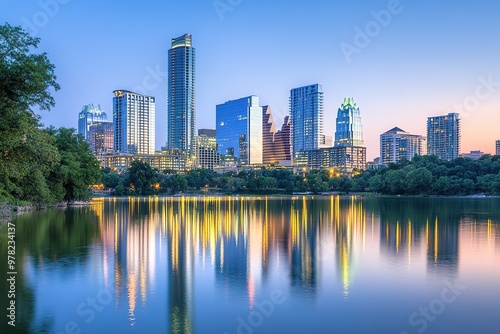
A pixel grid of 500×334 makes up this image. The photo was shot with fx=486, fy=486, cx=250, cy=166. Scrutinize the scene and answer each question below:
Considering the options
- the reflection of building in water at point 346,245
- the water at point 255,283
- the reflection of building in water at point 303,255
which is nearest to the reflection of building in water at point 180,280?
the water at point 255,283

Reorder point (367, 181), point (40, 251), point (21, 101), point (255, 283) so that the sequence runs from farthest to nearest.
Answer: point (367, 181), point (40, 251), point (21, 101), point (255, 283)

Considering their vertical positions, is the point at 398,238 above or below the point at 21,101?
below

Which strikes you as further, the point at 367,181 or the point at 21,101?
the point at 367,181

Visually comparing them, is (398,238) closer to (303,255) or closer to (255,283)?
(303,255)

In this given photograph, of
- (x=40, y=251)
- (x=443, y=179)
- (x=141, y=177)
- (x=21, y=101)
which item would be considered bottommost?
(x=40, y=251)

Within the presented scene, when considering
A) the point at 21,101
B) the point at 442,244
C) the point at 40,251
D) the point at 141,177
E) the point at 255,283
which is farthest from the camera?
the point at 141,177

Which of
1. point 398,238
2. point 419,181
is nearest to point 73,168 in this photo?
point 398,238

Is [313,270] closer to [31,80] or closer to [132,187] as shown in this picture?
[31,80]
